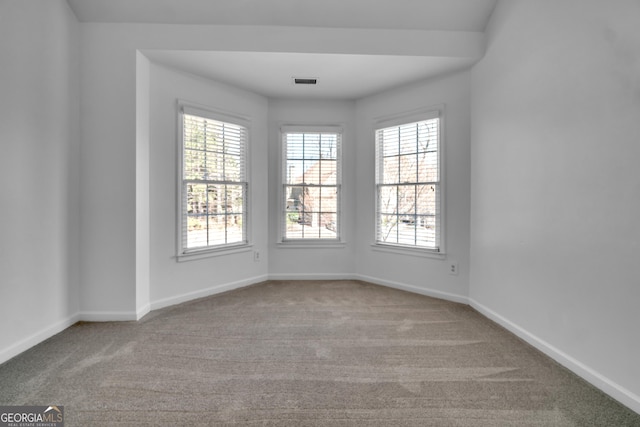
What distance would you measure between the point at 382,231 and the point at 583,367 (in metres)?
2.54

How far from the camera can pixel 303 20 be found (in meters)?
3.13

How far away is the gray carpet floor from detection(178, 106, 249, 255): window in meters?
1.02

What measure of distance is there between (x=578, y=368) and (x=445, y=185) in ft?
6.96

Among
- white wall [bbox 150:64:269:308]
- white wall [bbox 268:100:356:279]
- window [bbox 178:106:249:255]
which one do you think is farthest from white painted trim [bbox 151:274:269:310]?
window [bbox 178:106:249:255]

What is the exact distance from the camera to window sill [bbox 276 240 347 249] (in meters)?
4.57

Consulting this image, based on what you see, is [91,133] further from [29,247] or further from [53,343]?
[53,343]

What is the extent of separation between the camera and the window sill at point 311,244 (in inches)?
180

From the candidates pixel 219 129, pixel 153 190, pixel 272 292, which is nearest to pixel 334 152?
pixel 219 129

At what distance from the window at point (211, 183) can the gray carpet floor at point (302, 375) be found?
102 cm

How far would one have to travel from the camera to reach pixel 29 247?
2.49 metres

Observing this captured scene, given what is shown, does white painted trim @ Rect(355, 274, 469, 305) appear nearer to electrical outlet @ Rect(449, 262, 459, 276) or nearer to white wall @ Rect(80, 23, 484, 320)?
electrical outlet @ Rect(449, 262, 459, 276)

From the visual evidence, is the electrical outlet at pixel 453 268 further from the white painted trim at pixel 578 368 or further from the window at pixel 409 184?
the white painted trim at pixel 578 368

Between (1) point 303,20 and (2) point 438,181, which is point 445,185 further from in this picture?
(1) point 303,20

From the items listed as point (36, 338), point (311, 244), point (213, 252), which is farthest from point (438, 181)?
point (36, 338)
